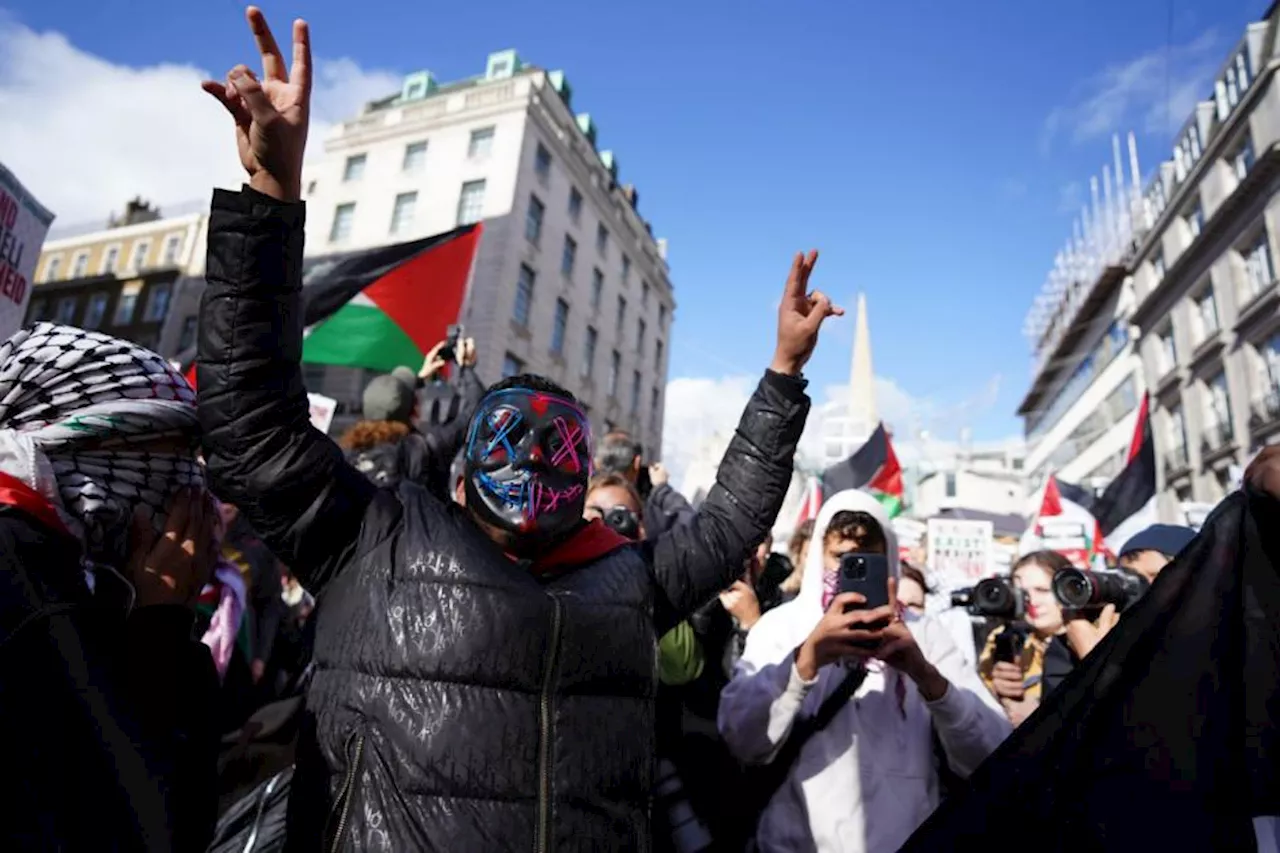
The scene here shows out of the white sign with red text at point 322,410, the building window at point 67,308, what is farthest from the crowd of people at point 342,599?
the building window at point 67,308

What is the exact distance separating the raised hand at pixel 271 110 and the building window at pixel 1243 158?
30.0m

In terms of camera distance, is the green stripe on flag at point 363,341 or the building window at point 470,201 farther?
the building window at point 470,201

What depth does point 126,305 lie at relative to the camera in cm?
3750

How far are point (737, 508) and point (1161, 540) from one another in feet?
10.8

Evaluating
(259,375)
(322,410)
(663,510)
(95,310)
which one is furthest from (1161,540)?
(95,310)

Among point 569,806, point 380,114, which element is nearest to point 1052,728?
point 569,806

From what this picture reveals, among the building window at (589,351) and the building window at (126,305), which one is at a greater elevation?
the building window at (126,305)

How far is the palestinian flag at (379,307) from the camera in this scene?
631 cm

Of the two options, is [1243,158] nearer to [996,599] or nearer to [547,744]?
[996,599]

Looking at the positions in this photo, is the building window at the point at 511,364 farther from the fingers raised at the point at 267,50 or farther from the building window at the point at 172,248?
the building window at the point at 172,248

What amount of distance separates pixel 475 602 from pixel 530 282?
25.2 m

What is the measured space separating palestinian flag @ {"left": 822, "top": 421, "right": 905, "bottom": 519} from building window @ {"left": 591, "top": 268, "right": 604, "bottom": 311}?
21.7m

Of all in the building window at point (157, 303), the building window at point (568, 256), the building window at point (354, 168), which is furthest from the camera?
the building window at point (157, 303)

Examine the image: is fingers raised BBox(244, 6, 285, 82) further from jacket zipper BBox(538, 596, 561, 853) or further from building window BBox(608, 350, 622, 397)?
building window BBox(608, 350, 622, 397)
